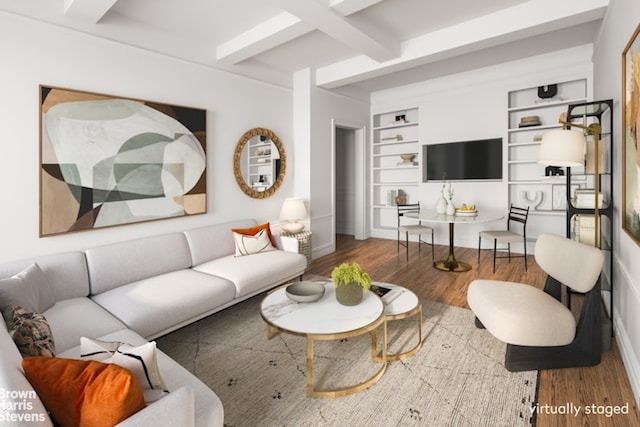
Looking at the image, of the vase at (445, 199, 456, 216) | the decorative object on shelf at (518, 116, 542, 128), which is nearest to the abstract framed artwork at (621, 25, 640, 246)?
the vase at (445, 199, 456, 216)

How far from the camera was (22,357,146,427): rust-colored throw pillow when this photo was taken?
102cm

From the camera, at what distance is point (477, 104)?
5.29 metres

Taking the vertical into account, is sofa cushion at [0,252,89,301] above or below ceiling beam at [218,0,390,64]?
below

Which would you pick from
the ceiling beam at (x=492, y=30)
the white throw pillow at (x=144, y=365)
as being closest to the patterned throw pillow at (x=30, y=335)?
the white throw pillow at (x=144, y=365)

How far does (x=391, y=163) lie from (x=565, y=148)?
157 inches

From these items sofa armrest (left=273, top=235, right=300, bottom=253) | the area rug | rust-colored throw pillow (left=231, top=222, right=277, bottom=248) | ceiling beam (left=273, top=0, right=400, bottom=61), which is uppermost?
ceiling beam (left=273, top=0, right=400, bottom=61)

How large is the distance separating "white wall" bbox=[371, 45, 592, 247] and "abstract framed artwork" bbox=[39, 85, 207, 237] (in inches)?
149

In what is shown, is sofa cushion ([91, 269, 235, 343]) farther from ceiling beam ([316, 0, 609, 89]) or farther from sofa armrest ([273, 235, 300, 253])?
→ ceiling beam ([316, 0, 609, 89])

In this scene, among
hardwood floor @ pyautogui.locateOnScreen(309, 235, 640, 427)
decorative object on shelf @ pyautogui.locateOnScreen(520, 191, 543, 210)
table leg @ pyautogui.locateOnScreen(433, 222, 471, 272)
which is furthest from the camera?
decorative object on shelf @ pyautogui.locateOnScreen(520, 191, 543, 210)

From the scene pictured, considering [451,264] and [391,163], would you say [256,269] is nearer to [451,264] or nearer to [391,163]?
[451,264]

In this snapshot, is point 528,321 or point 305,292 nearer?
point 528,321

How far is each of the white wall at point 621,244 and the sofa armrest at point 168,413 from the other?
90.8 inches

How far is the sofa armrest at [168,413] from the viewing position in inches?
40.8

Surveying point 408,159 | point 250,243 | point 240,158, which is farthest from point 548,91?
point 250,243
